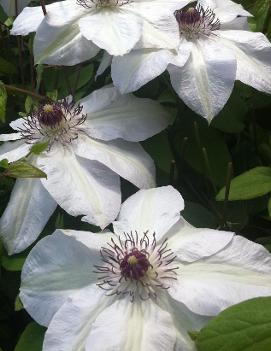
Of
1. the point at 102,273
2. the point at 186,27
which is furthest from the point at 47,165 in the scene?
the point at 186,27

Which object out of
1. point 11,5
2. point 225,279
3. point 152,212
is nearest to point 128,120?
point 152,212

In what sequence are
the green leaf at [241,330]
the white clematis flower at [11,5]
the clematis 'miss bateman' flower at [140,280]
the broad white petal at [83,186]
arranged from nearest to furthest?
the green leaf at [241,330]
the clematis 'miss bateman' flower at [140,280]
the broad white petal at [83,186]
the white clematis flower at [11,5]

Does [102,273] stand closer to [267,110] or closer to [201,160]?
[201,160]

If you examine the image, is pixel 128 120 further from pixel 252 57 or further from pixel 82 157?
pixel 252 57

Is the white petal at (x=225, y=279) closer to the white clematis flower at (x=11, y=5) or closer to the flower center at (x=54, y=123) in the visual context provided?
the flower center at (x=54, y=123)

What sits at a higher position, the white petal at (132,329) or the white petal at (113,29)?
the white petal at (113,29)

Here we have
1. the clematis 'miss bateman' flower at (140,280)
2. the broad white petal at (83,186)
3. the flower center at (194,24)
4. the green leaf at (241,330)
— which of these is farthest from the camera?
the flower center at (194,24)

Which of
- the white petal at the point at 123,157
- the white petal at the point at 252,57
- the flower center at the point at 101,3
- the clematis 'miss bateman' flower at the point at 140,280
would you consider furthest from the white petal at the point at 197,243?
the flower center at the point at 101,3
